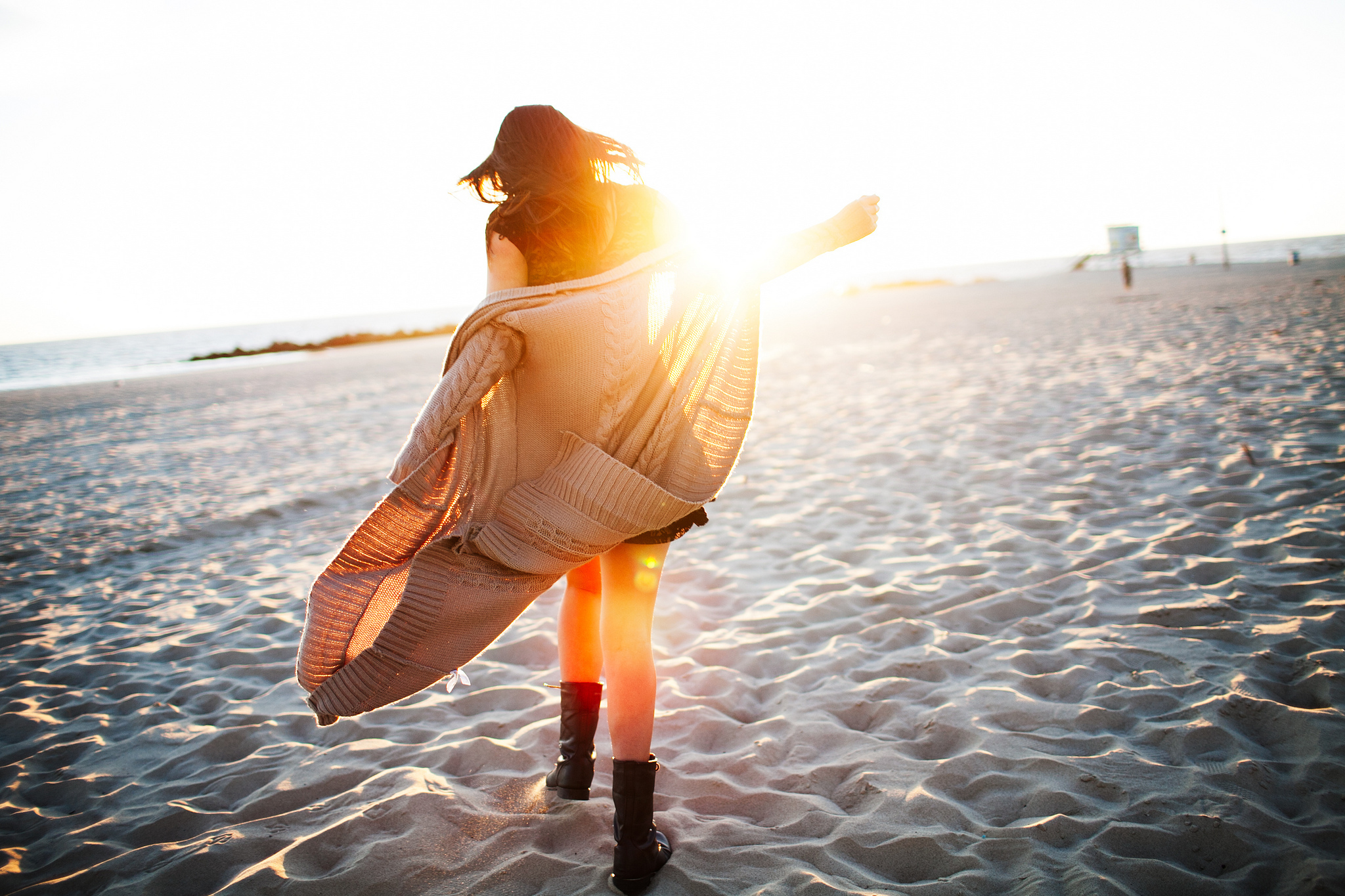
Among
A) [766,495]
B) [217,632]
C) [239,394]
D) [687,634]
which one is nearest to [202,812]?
[217,632]

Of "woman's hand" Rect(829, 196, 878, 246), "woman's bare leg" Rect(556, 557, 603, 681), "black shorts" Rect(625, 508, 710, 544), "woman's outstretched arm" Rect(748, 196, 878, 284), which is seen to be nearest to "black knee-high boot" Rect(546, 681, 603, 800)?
"woman's bare leg" Rect(556, 557, 603, 681)

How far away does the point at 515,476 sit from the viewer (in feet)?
5.76

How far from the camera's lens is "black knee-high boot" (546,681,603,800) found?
217 centimetres

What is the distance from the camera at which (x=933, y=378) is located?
951 centimetres

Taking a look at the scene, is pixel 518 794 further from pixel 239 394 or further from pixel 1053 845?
pixel 239 394

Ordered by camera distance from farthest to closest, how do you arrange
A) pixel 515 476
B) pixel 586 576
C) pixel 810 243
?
pixel 586 576 < pixel 810 243 < pixel 515 476

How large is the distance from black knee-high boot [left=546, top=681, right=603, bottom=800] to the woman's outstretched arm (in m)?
1.36

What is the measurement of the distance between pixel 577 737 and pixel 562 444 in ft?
3.35

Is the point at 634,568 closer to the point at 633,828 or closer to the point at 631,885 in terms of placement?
the point at 633,828

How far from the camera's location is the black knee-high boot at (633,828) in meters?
1.82

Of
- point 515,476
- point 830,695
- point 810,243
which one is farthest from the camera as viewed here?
point 830,695

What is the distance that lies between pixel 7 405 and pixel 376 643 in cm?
2375

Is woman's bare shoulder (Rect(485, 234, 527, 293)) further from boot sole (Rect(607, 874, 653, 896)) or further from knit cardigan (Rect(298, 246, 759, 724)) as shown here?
boot sole (Rect(607, 874, 653, 896))

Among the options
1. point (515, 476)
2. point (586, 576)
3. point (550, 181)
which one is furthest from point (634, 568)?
point (550, 181)
